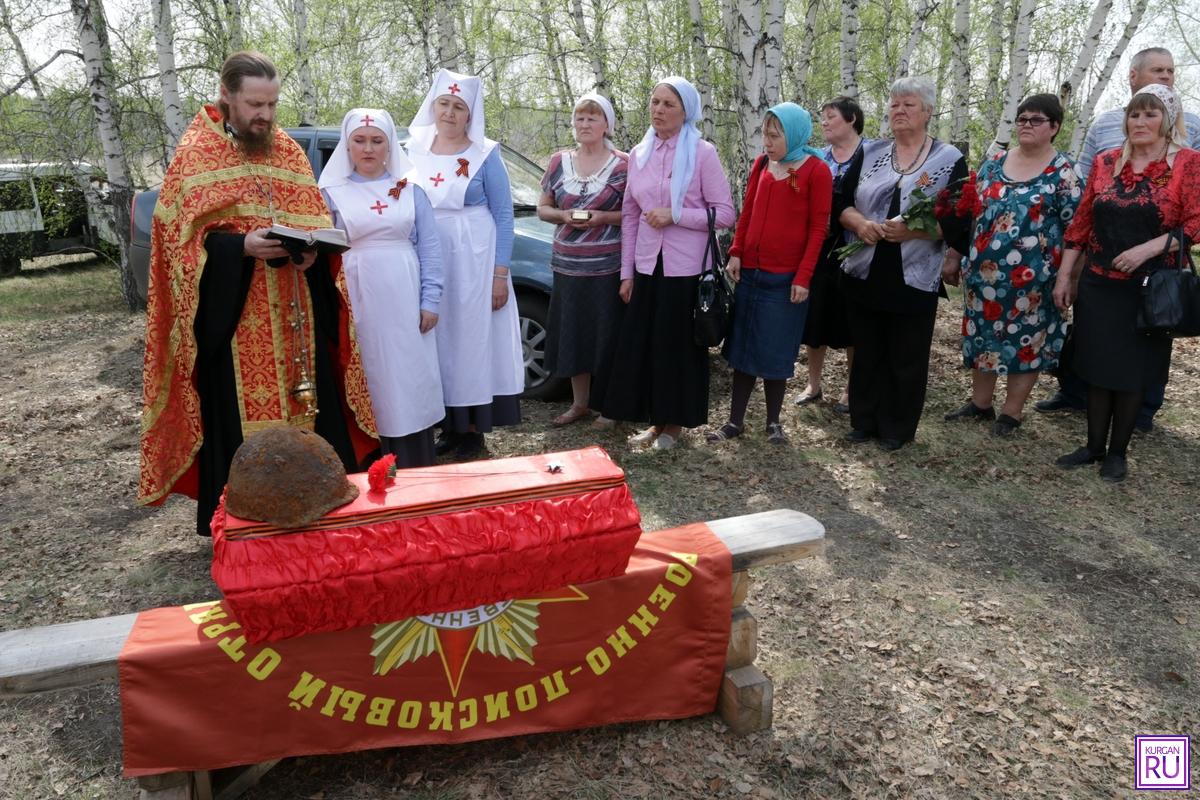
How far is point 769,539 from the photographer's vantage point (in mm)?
2393

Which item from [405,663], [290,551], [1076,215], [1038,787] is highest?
[1076,215]

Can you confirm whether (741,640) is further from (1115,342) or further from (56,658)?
(1115,342)

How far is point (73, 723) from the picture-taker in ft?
8.28

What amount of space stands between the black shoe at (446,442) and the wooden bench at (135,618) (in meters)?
2.34

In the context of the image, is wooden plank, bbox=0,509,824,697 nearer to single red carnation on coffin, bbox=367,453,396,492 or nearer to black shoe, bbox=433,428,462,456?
single red carnation on coffin, bbox=367,453,396,492

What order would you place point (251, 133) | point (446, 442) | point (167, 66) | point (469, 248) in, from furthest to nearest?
point (167, 66) → point (446, 442) → point (469, 248) → point (251, 133)

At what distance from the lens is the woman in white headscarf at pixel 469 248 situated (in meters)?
4.02

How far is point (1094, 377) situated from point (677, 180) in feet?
7.63

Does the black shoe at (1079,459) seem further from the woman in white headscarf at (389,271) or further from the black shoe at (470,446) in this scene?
the woman in white headscarf at (389,271)

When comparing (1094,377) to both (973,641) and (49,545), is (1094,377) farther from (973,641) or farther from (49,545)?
(49,545)

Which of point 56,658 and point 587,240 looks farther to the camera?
point 587,240

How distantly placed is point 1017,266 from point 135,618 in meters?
4.43

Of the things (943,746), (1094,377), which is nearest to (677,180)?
(1094,377)

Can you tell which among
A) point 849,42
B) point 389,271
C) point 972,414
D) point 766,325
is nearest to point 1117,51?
point 849,42
